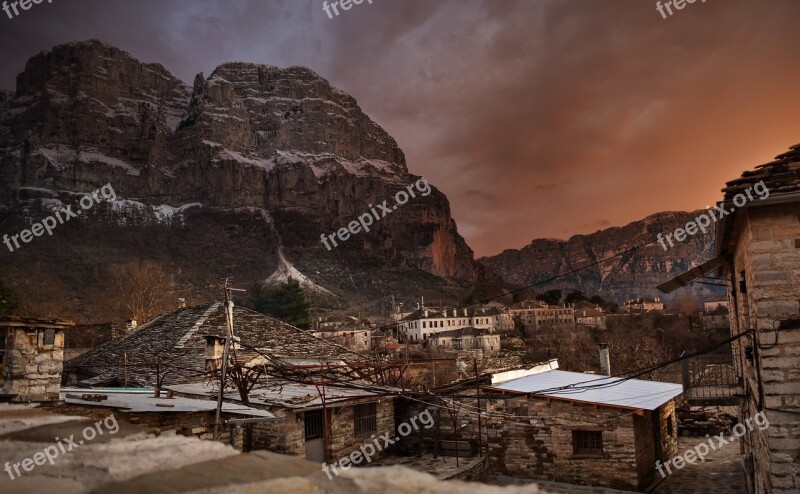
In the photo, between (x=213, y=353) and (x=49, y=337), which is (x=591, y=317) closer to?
(x=213, y=353)

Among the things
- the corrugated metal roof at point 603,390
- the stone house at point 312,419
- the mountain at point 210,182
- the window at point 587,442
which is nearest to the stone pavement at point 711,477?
the window at point 587,442

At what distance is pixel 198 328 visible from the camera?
2166 cm

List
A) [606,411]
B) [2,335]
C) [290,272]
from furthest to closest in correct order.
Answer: [290,272], [606,411], [2,335]

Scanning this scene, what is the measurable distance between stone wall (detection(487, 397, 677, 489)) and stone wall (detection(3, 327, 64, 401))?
11693mm

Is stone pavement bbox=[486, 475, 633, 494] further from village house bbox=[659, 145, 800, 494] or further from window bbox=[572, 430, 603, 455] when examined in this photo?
village house bbox=[659, 145, 800, 494]

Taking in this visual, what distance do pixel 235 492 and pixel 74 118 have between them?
A: 164m

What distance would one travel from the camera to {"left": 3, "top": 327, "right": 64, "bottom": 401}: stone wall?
6977 millimetres

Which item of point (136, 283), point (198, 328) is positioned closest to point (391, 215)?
point (136, 283)

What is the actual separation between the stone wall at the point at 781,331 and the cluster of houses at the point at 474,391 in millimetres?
17

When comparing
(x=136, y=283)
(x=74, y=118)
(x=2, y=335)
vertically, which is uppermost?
(x=74, y=118)

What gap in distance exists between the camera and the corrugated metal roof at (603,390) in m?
16.2

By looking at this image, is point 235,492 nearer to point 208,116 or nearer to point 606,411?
point 606,411

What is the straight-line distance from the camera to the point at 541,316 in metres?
86.8
